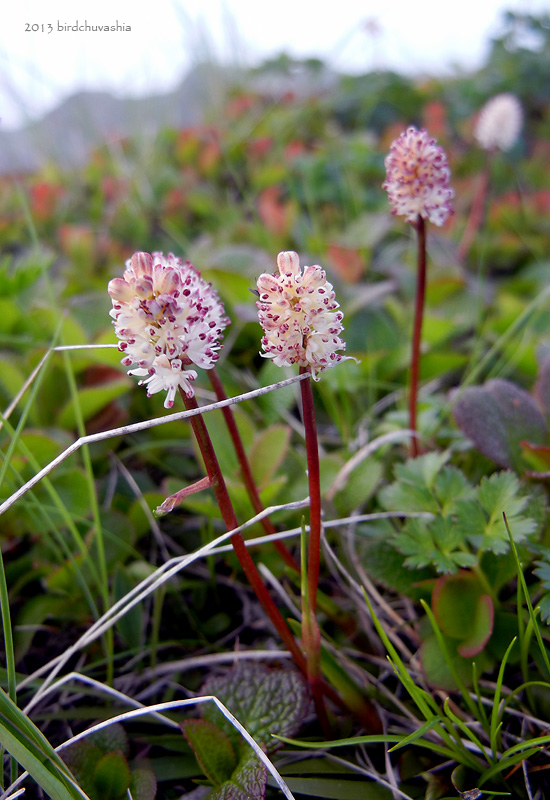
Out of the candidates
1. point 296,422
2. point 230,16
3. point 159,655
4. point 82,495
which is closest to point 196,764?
point 159,655

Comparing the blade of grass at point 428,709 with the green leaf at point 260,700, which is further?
the green leaf at point 260,700

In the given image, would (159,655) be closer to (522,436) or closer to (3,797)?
(3,797)

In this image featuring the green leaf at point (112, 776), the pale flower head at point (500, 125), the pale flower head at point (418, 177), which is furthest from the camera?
the pale flower head at point (500, 125)

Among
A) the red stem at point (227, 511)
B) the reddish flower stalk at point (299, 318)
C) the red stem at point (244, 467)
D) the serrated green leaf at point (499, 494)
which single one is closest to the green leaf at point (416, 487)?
the serrated green leaf at point (499, 494)

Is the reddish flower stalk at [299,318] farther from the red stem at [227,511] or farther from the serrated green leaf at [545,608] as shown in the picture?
the serrated green leaf at [545,608]

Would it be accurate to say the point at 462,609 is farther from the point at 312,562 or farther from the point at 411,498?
the point at 312,562

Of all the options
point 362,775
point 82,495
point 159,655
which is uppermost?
point 82,495

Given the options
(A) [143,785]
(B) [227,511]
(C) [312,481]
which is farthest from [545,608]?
(A) [143,785]
